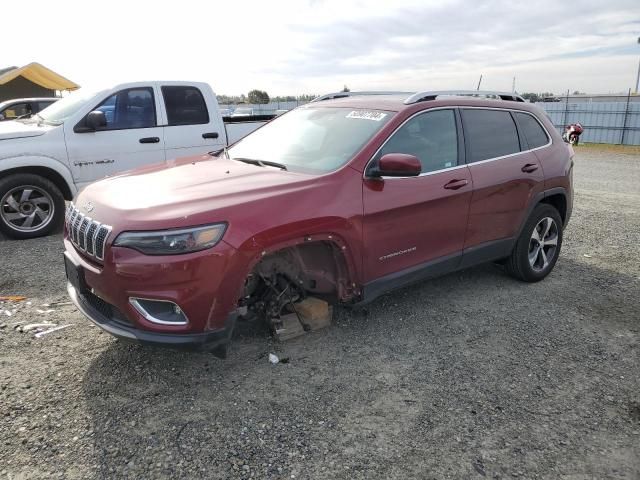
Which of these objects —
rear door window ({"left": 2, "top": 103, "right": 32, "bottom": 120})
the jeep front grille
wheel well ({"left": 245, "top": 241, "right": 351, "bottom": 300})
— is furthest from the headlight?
rear door window ({"left": 2, "top": 103, "right": 32, "bottom": 120})

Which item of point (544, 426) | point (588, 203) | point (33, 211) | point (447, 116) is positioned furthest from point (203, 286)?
point (588, 203)

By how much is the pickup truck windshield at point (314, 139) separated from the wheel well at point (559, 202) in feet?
7.19

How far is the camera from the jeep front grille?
9.57 ft

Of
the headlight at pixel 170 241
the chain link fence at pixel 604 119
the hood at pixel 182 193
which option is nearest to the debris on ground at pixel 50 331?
the hood at pixel 182 193

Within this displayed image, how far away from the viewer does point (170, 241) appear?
2.77 meters

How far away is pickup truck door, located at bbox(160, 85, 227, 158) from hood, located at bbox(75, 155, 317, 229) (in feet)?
11.1

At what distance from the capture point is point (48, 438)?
8.73 feet

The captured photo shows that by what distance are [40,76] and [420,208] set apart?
21.4 meters

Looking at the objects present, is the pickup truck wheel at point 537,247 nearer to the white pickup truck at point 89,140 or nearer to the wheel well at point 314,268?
the wheel well at point 314,268

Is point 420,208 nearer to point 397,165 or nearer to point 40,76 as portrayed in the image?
point 397,165

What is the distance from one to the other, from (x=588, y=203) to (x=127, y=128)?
758 cm

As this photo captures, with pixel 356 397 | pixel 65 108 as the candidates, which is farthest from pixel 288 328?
pixel 65 108

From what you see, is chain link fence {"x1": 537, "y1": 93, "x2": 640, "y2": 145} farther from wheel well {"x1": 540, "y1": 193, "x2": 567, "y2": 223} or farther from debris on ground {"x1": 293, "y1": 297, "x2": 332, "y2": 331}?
debris on ground {"x1": 293, "y1": 297, "x2": 332, "y2": 331}

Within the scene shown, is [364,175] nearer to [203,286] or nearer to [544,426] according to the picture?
[203,286]
